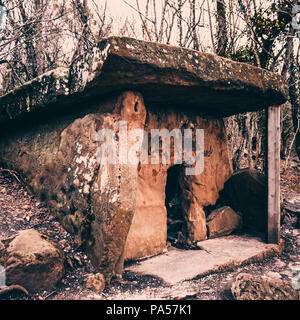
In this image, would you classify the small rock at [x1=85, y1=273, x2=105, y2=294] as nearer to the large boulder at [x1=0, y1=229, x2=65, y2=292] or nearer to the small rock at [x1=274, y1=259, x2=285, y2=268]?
the large boulder at [x1=0, y1=229, x2=65, y2=292]

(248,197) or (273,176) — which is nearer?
(273,176)

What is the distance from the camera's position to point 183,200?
13.3 feet

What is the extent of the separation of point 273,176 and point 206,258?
4.54 feet

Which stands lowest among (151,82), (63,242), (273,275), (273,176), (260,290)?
(273,275)

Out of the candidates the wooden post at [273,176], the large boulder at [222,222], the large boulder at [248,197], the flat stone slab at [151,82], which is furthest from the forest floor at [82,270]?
the flat stone slab at [151,82]

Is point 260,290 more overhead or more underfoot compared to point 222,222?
more underfoot

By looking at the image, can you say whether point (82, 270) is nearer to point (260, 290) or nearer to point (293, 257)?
point (260, 290)

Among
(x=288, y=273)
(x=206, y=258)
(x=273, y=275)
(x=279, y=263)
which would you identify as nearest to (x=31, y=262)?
(x=206, y=258)

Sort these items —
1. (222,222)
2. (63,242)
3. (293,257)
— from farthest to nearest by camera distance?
(222,222)
(293,257)
(63,242)

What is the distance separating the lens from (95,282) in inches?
99.2

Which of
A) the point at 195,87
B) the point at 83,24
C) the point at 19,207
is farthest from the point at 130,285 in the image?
the point at 83,24

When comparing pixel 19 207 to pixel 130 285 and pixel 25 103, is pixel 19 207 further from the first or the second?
pixel 130 285

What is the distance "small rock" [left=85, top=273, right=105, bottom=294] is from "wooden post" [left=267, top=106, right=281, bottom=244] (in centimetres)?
227

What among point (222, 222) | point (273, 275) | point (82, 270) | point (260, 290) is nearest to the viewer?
point (260, 290)
